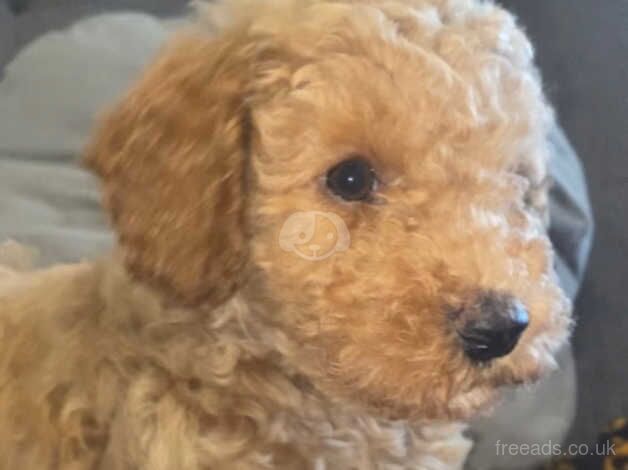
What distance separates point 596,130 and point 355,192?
3.03 feet

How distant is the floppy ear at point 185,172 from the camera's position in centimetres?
98

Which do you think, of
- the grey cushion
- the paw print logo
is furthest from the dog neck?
the grey cushion

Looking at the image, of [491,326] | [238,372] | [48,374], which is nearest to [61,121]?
[48,374]

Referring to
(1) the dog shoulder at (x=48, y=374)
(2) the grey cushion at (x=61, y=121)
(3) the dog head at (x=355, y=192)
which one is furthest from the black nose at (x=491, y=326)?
(2) the grey cushion at (x=61, y=121)

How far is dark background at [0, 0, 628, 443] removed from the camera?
1564 millimetres

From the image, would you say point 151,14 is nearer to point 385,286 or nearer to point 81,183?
point 81,183

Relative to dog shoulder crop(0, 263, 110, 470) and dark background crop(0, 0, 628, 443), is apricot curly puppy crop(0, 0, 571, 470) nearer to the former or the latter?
dog shoulder crop(0, 263, 110, 470)

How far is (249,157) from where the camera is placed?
989 mm

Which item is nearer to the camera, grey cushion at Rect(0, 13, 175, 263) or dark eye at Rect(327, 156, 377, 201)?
dark eye at Rect(327, 156, 377, 201)

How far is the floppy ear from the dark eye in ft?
0.29

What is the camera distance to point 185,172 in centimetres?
98

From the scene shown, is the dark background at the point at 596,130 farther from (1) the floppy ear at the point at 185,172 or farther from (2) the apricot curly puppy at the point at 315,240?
(1) the floppy ear at the point at 185,172

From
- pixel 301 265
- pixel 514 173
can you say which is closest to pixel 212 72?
pixel 301 265

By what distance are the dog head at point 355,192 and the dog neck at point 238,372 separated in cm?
4
